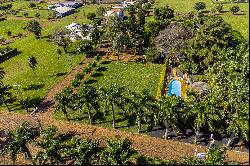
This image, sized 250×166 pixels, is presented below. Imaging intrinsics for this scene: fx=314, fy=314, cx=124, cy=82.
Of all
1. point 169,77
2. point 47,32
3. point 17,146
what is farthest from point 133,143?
point 47,32

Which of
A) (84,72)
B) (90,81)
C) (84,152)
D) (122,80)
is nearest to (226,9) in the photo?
(122,80)

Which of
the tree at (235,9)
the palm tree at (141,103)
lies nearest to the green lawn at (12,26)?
the palm tree at (141,103)

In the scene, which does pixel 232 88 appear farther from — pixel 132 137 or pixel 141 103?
pixel 132 137

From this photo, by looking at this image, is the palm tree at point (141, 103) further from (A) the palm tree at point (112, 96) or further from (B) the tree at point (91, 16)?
(B) the tree at point (91, 16)

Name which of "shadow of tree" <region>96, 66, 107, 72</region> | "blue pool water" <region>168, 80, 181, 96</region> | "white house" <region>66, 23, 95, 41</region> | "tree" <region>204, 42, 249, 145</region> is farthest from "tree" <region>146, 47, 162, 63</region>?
"white house" <region>66, 23, 95, 41</region>

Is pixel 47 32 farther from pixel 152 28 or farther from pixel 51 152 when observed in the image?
pixel 51 152
